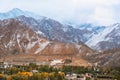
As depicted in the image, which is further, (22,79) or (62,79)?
(62,79)

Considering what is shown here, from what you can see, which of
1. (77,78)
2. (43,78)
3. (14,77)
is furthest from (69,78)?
(14,77)

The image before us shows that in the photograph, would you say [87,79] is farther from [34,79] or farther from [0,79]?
[0,79]

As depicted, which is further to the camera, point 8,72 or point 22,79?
point 8,72

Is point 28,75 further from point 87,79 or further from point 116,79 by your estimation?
point 116,79

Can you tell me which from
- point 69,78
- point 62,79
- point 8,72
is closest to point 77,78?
point 69,78

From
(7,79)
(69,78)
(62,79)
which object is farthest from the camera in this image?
(69,78)

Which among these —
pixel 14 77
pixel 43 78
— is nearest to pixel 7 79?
pixel 14 77

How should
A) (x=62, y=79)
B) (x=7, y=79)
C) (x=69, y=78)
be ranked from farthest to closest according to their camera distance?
(x=69, y=78)
(x=62, y=79)
(x=7, y=79)

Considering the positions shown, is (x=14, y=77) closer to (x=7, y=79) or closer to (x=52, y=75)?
(x=7, y=79)
